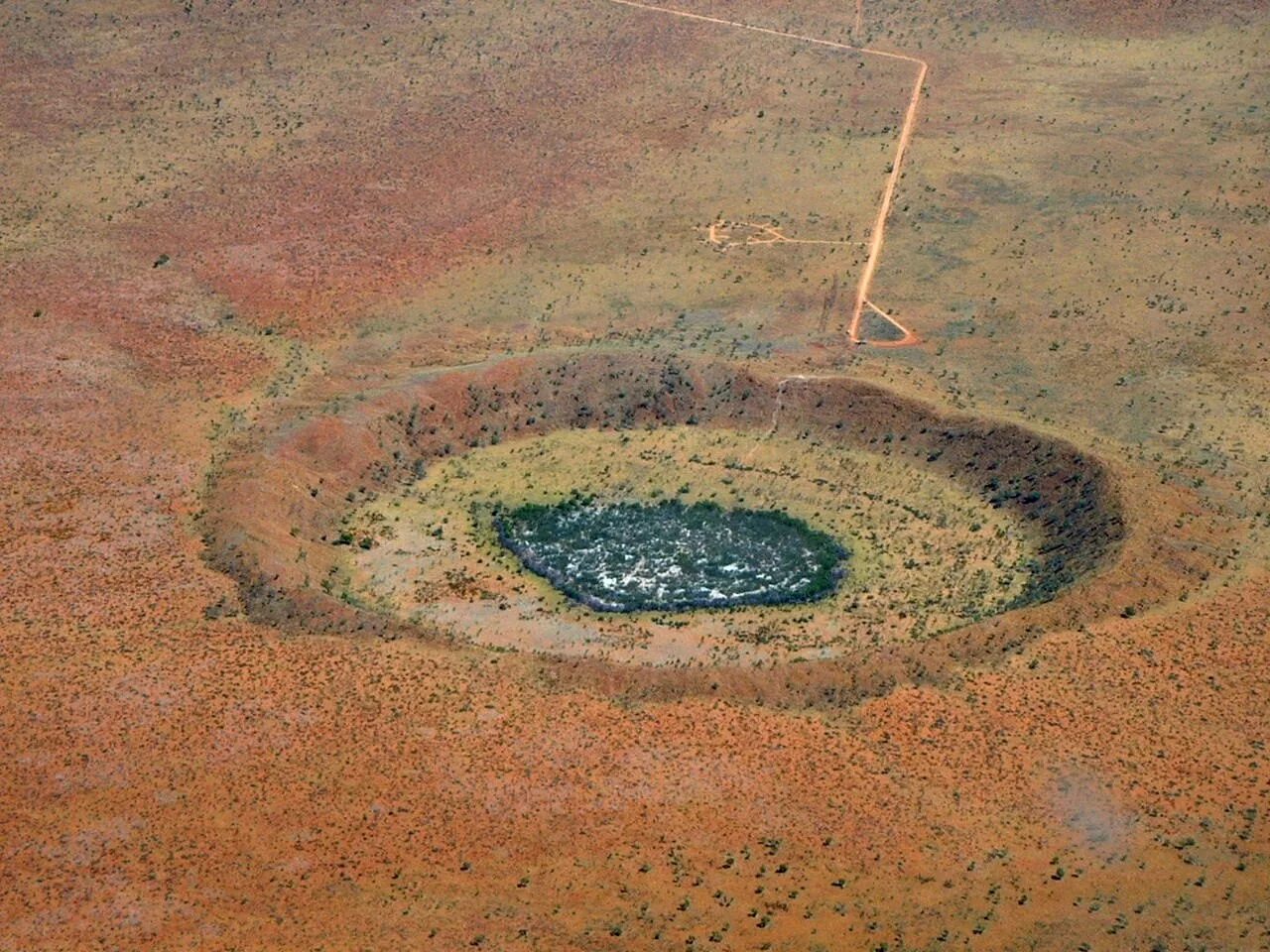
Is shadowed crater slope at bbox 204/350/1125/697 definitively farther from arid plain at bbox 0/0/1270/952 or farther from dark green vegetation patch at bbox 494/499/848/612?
dark green vegetation patch at bbox 494/499/848/612

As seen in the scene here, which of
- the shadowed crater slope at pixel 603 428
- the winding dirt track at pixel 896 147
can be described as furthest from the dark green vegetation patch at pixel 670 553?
the winding dirt track at pixel 896 147

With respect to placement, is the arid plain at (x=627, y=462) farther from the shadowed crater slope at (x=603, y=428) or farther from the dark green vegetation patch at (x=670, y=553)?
the dark green vegetation patch at (x=670, y=553)

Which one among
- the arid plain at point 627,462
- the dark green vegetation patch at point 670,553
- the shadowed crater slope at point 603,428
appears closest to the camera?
the arid plain at point 627,462

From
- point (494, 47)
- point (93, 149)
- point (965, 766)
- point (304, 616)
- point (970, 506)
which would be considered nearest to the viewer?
point (965, 766)

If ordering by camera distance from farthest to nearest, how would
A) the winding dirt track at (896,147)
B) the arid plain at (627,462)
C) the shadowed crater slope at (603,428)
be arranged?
the winding dirt track at (896,147), the shadowed crater slope at (603,428), the arid plain at (627,462)

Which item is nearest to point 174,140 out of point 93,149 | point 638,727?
point 93,149

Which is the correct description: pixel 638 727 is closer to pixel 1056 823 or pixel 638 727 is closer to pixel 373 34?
pixel 1056 823

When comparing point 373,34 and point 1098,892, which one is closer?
point 1098,892
